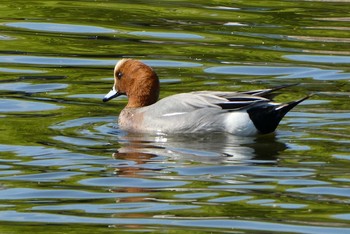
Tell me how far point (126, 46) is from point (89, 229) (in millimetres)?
6978

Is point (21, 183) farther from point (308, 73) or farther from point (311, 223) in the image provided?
point (308, 73)

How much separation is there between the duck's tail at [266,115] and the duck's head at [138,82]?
1.08m

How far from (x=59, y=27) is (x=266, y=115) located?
552 cm

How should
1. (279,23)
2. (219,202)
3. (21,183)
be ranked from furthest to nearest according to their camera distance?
(279,23) → (21,183) → (219,202)

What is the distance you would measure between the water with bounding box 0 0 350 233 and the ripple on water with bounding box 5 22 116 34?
2 cm

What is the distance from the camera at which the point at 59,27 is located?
49.8ft

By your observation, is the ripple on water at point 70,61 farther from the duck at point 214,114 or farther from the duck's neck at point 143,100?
the duck at point 214,114

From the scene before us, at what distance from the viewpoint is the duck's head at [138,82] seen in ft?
35.9

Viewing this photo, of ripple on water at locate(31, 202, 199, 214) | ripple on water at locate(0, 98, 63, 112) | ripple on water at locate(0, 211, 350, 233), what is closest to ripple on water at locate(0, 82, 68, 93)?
ripple on water at locate(0, 98, 63, 112)

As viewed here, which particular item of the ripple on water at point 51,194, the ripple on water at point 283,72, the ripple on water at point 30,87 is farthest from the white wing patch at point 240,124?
the ripple on water at point 283,72

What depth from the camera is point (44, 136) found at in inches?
398

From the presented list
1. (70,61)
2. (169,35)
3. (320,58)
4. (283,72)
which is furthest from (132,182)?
(169,35)

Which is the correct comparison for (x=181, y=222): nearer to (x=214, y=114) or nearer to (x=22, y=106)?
(x=214, y=114)

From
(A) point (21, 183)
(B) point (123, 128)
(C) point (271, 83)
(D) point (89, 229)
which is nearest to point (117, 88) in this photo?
(B) point (123, 128)
